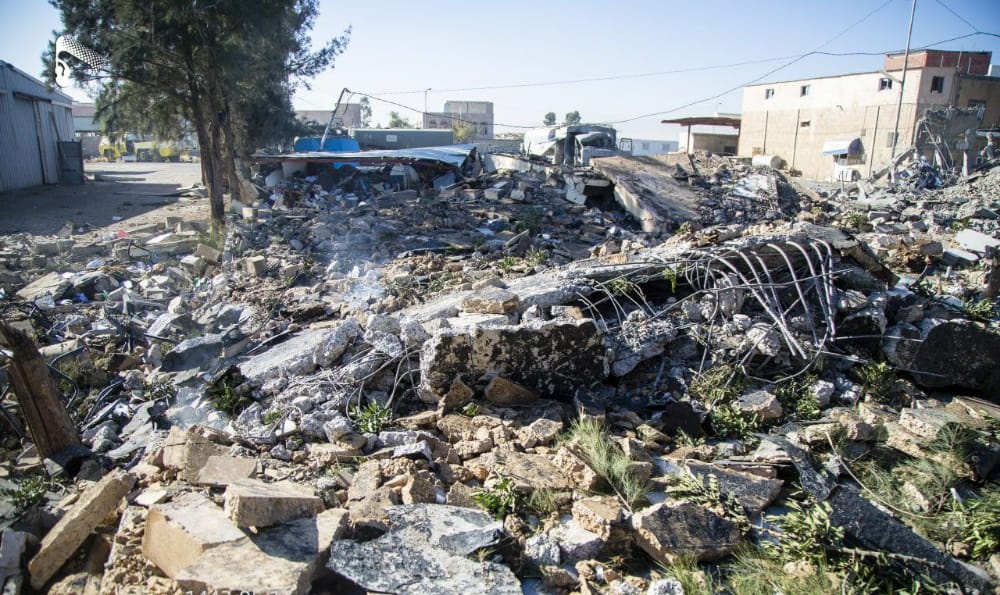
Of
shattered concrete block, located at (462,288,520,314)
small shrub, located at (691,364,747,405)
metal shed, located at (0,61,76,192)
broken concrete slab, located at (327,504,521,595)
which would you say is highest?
metal shed, located at (0,61,76,192)

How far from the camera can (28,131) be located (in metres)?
19.2

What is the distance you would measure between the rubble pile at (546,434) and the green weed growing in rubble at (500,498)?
0.01 meters

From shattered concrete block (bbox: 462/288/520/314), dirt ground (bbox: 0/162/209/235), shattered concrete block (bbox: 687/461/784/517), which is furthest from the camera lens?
dirt ground (bbox: 0/162/209/235)

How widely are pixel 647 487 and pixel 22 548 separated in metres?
3.13

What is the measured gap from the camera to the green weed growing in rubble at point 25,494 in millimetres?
3039

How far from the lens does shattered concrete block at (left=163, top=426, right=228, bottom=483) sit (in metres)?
3.14

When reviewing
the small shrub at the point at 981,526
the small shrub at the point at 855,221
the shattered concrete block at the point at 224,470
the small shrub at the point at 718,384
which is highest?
the small shrub at the point at 855,221

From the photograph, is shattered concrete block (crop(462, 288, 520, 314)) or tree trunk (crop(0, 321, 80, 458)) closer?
tree trunk (crop(0, 321, 80, 458))

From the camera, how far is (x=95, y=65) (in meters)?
11.7

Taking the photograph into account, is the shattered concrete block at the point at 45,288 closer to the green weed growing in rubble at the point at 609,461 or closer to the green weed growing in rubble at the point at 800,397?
the green weed growing in rubble at the point at 609,461

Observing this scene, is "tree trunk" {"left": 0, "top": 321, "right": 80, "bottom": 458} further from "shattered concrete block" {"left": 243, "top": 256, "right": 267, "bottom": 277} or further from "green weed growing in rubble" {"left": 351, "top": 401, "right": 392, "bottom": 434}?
"shattered concrete block" {"left": 243, "top": 256, "right": 267, "bottom": 277}

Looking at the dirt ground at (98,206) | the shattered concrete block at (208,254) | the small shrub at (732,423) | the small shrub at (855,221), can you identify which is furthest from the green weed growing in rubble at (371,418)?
the dirt ground at (98,206)

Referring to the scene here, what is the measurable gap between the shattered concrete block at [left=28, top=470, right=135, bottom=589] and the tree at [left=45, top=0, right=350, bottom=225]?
10466mm

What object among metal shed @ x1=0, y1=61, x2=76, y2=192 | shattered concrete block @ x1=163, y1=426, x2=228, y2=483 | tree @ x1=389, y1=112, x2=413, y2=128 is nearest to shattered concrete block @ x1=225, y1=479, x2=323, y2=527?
shattered concrete block @ x1=163, y1=426, x2=228, y2=483
